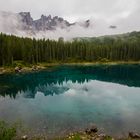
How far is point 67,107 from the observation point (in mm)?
53344

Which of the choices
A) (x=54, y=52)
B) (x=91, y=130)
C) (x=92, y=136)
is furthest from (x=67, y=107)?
(x=54, y=52)

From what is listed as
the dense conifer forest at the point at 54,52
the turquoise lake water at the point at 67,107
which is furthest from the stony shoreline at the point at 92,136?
the dense conifer forest at the point at 54,52

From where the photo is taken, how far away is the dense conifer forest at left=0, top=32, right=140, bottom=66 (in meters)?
125

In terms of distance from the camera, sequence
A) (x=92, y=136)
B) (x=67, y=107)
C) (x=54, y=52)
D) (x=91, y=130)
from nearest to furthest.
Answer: (x=92, y=136), (x=91, y=130), (x=67, y=107), (x=54, y=52)

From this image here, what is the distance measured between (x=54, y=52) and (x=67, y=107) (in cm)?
11029

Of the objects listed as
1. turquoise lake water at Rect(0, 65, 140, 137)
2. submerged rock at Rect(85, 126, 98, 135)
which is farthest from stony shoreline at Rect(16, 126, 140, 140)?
turquoise lake water at Rect(0, 65, 140, 137)

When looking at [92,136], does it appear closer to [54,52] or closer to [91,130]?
[91,130]

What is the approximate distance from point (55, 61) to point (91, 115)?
11416cm

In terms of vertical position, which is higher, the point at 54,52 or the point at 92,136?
the point at 54,52

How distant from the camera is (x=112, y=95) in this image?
68.0 m

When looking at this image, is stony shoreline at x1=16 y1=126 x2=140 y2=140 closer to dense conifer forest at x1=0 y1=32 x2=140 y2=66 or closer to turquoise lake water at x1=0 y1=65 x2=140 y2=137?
turquoise lake water at x1=0 y1=65 x2=140 y2=137

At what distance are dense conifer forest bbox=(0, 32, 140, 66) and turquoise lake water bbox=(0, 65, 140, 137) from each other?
42936mm

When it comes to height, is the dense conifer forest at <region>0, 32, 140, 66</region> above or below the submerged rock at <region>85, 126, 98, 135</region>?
above

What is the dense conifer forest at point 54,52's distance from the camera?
124744mm
